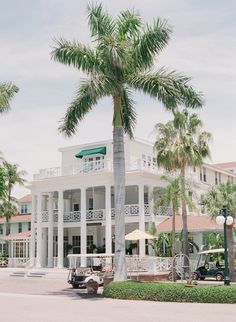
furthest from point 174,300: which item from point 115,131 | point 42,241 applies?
point 42,241

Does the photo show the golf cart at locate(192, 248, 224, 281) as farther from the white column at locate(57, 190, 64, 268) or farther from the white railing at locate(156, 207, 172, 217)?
the white column at locate(57, 190, 64, 268)

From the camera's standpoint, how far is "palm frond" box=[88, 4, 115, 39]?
23.3 m

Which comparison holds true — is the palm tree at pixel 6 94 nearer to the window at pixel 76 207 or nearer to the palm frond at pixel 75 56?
the palm frond at pixel 75 56

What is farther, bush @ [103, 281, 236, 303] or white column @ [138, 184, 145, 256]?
white column @ [138, 184, 145, 256]

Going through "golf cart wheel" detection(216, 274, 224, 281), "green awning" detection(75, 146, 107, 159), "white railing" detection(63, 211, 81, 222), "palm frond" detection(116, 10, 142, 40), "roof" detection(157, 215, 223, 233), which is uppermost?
"palm frond" detection(116, 10, 142, 40)

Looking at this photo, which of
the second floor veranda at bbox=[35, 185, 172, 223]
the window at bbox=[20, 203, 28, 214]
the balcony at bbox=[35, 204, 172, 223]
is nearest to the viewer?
the second floor veranda at bbox=[35, 185, 172, 223]

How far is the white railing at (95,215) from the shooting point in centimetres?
4266

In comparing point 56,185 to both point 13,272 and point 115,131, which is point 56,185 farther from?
point 115,131

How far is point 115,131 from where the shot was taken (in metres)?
23.7

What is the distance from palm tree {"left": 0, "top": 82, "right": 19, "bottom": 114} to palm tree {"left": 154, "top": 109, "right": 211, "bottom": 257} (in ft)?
29.4

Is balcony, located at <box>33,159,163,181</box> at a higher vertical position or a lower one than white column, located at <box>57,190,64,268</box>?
higher

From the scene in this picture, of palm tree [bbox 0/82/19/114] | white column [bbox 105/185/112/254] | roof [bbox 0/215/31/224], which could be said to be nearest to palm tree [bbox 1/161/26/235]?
roof [bbox 0/215/31/224]

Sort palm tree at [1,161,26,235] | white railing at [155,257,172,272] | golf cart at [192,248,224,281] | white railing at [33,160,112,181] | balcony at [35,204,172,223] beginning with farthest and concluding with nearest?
1. palm tree at [1,161,26,235]
2. white railing at [33,160,112,181]
3. balcony at [35,204,172,223]
4. white railing at [155,257,172,272]
5. golf cart at [192,248,224,281]

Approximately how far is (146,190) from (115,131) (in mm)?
19621
